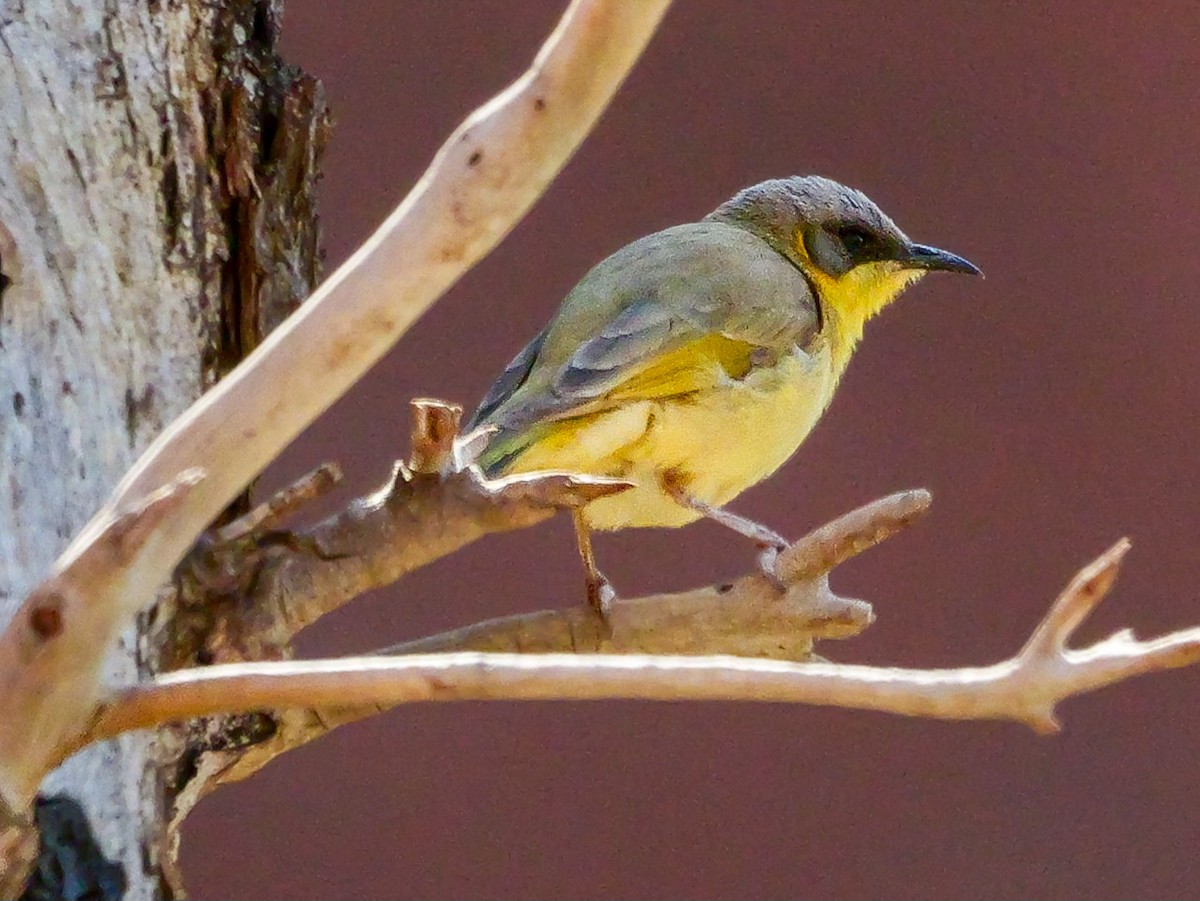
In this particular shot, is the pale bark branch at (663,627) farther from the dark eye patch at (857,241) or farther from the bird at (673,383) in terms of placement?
the dark eye patch at (857,241)

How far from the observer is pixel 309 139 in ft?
7.25

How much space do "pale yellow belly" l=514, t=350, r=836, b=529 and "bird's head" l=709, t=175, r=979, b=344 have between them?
44 cm

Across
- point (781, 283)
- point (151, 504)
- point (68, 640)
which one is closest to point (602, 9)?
point (151, 504)

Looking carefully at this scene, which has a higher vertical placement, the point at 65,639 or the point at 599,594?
the point at 599,594

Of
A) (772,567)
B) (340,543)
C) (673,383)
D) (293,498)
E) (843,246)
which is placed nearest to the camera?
(293,498)

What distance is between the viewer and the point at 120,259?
6.48ft

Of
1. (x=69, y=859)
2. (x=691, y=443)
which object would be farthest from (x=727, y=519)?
(x=69, y=859)

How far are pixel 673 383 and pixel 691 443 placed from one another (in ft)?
0.33

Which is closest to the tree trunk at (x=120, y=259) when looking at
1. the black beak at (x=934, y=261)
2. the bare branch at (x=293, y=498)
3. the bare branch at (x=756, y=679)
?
the bare branch at (x=293, y=498)

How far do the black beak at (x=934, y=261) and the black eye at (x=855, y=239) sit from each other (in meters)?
0.08

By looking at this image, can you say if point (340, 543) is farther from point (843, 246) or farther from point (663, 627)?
point (843, 246)

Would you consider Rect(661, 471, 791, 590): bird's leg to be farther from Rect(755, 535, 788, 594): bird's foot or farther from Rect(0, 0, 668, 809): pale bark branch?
Rect(0, 0, 668, 809): pale bark branch

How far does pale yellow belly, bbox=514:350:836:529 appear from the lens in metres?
2.34

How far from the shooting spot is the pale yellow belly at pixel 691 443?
2344 mm
